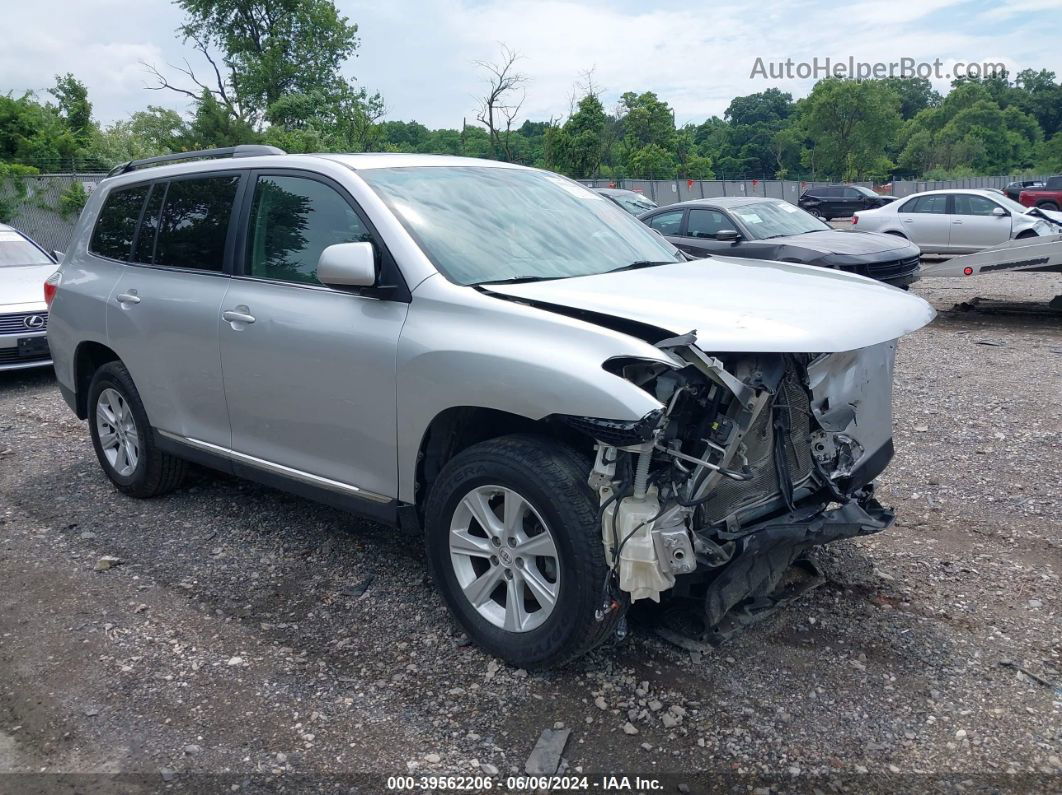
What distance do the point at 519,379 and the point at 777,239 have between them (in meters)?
9.73

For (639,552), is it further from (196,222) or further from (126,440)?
(126,440)

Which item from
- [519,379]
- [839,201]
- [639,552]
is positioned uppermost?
[839,201]

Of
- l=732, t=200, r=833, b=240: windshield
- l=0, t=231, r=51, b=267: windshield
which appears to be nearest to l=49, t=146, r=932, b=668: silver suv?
l=0, t=231, r=51, b=267: windshield

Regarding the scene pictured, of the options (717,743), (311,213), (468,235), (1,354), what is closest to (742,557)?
(717,743)

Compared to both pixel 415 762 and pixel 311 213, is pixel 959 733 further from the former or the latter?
pixel 311 213

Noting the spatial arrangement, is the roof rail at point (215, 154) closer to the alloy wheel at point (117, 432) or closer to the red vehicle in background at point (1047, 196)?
the alloy wheel at point (117, 432)

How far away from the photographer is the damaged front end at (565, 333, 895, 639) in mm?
2945

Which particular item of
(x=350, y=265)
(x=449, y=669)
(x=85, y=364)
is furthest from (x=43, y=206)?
(x=449, y=669)

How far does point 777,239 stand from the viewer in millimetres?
12016

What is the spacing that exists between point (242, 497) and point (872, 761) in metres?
3.91

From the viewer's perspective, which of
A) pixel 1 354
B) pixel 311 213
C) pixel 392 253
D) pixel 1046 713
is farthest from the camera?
pixel 1 354

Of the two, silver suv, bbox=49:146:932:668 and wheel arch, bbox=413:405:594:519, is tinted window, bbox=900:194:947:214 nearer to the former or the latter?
silver suv, bbox=49:146:932:668

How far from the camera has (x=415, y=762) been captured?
2.94 metres

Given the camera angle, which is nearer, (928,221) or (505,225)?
(505,225)
